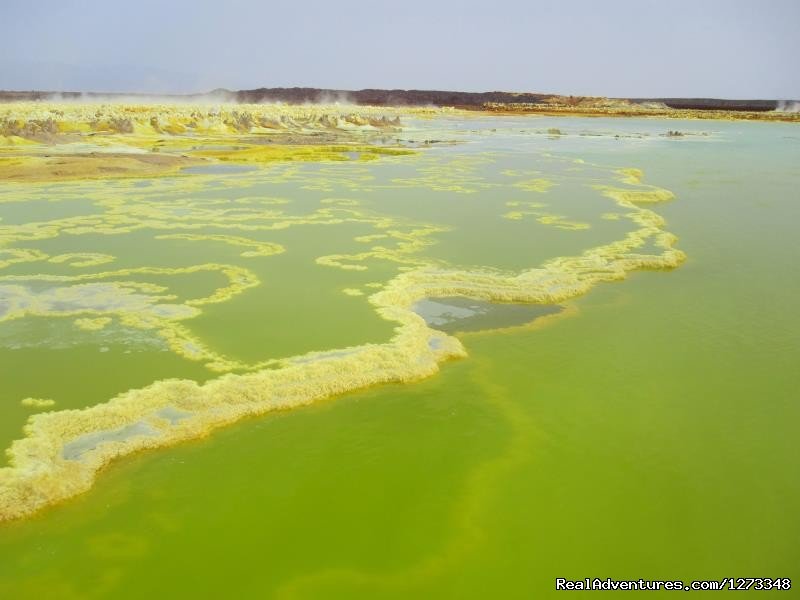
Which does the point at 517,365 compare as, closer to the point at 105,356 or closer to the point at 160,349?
the point at 160,349

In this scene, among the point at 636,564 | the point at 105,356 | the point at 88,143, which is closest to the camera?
the point at 636,564

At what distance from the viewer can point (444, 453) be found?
738 cm

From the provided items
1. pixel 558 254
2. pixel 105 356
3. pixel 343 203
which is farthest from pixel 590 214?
pixel 105 356

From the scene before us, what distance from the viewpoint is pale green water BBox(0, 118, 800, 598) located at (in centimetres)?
571

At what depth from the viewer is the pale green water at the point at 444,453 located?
5715 millimetres

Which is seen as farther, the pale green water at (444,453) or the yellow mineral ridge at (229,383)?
the yellow mineral ridge at (229,383)

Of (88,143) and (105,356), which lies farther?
(88,143)

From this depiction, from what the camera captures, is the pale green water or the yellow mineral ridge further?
the yellow mineral ridge

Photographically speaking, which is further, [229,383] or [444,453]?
[229,383]

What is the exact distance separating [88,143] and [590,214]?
32.1 m

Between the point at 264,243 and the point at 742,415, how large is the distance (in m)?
11.2

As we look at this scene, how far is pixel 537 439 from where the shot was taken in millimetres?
7719

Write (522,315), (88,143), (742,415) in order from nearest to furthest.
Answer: (742,415), (522,315), (88,143)

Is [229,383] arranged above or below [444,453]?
above
